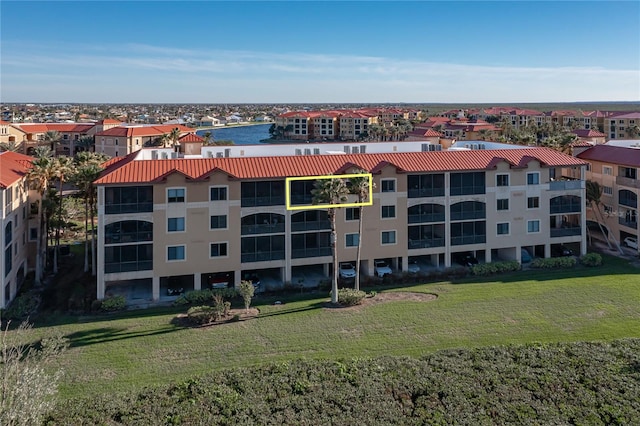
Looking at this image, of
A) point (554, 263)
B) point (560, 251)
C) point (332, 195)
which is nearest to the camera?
point (332, 195)

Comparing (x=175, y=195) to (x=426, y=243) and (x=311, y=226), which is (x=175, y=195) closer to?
(x=311, y=226)

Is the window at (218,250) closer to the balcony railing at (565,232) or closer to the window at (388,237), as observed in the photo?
the window at (388,237)

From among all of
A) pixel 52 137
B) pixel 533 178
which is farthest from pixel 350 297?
pixel 52 137

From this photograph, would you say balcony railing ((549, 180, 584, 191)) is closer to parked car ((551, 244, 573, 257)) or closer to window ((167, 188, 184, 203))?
parked car ((551, 244, 573, 257))

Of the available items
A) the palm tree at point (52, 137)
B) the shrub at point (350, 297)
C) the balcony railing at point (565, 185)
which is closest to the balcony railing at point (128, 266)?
the shrub at point (350, 297)

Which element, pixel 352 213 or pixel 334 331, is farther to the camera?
pixel 352 213

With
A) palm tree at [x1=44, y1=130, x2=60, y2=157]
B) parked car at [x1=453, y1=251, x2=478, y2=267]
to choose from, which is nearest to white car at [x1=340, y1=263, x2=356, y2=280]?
parked car at [x1=453, y1=251, x2=478, y2=267]
